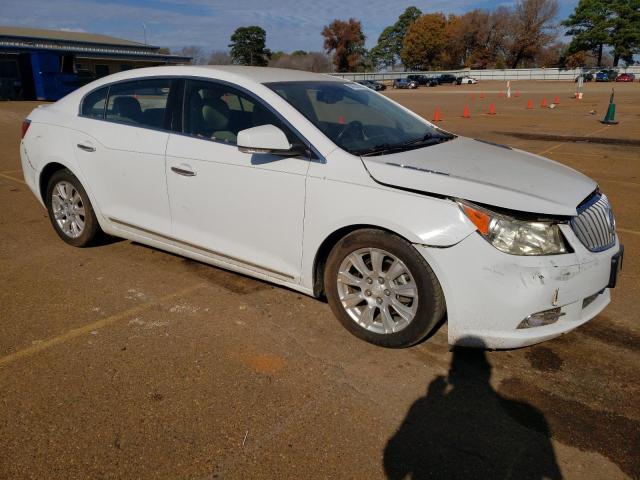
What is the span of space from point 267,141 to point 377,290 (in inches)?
44.7

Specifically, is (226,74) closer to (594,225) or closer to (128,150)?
(128,150)

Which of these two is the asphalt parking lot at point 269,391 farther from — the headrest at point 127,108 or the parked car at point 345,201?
the headrest at point 127,108

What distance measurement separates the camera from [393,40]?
119938 mm

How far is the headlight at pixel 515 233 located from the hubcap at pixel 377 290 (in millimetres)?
497

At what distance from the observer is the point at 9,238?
5.37 metres

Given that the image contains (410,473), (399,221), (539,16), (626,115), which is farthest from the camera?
(539,16)

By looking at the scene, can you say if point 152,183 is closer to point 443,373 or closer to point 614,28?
point 443,373

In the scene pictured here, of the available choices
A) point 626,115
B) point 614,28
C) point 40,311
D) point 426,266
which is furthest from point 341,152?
point 614,28

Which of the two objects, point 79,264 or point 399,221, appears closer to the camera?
point 399,221

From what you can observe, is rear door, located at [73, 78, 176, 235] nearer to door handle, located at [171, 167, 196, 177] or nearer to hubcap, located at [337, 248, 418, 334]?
door handle, located at [171, 167, 196, 177]

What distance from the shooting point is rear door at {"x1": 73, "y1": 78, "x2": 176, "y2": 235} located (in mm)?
4051

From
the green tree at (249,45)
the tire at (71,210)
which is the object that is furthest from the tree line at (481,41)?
the tire at (71,210)

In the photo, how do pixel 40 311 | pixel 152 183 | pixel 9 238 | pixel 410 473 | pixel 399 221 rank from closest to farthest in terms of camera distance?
1. pixel 410 473
2. pixel 399 221
3. pixel 40 311
4. pixel 152 183
5. pixel 9 238

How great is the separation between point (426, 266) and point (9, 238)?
448 centimetres
